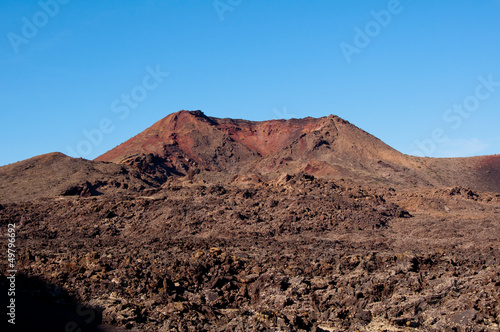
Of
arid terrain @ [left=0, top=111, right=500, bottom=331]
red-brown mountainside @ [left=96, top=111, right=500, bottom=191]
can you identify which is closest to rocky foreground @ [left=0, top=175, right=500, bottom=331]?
arid terrain @ [left=0, top=111, right=500, bottom=331]

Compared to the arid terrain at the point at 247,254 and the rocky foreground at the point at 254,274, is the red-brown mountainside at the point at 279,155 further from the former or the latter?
the rocky foreground at the point at 254,274

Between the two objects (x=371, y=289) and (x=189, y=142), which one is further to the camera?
(x=189, y=142)

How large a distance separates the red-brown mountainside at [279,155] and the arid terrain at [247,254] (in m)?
3.58

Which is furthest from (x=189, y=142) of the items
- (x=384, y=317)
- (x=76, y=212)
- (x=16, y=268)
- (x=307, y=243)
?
(x=384, y=317)

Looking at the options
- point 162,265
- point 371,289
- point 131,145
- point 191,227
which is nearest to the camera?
point 371,289

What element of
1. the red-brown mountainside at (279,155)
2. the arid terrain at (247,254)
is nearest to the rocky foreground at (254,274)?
the arid terrain at (247,254)

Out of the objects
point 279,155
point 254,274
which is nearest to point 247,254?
point 254,274

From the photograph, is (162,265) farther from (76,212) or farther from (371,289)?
(76,212)

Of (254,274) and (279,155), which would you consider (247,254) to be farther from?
Result: (279,155)

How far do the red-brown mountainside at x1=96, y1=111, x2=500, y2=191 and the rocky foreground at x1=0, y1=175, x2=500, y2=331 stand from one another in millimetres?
19963

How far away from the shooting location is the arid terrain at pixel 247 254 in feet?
40.9

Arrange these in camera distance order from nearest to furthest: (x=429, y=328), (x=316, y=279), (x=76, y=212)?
(x=429, y=328) < (x=316, y=279) < (x=76, y=212)

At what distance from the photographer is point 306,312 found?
13.2 meters

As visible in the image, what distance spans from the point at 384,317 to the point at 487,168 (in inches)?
2215
